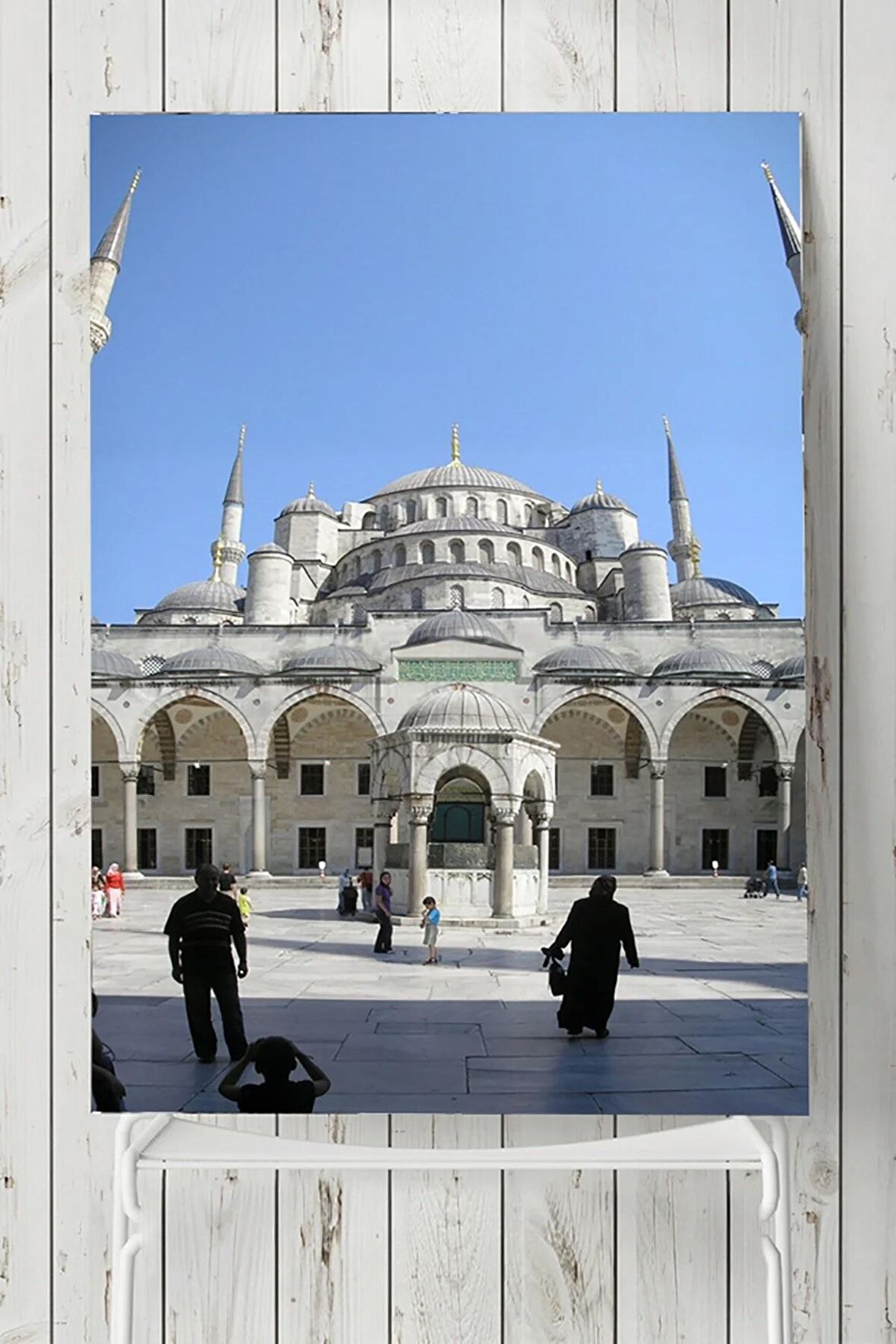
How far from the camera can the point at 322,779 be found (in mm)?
3432

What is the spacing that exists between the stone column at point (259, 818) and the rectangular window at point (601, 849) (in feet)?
2.62

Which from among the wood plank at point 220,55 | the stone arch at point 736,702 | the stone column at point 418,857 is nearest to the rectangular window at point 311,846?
the stone column at point 418,857

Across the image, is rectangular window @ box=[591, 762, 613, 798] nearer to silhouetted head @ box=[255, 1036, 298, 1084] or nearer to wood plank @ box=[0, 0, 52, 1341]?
silhouetted head @ box=[255, 1036, 298, 1084]

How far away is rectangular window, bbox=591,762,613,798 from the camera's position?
10.8ft

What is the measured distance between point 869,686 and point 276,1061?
1.49 m

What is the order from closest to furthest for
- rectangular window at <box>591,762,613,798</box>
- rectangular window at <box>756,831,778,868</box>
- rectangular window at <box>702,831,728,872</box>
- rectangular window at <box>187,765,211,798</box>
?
rectangular window at <box>756,831,778,868</box>
rectangular window at <box>702,831,728,872</box>
rectangular window at <box>591,762,613,798</box>
rectangular window at <box>187,765,211,798</box>

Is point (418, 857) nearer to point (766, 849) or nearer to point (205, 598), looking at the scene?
point (205, 598)

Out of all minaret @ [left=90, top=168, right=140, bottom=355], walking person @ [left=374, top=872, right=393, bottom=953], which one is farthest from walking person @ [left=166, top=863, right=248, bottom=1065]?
minaret @ [left=90, top=168, right=140, bottom=355]

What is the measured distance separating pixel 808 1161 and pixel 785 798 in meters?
0.80

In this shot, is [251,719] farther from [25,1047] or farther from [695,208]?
[695,208]

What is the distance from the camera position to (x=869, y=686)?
7.28ft

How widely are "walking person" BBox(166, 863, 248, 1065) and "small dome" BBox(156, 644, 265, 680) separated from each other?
537mm

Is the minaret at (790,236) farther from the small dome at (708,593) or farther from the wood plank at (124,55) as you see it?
the wood plank at (124,55)

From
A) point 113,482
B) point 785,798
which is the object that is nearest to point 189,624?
point 113,482
